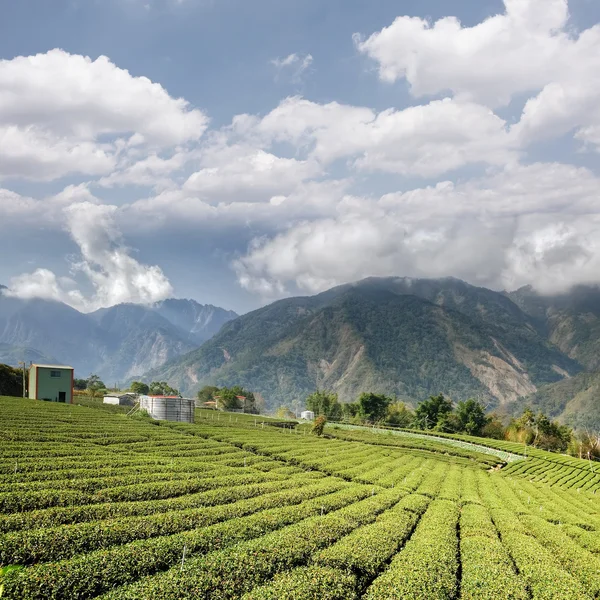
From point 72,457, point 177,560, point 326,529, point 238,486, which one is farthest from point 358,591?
point 72,457

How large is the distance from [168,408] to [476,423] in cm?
10667

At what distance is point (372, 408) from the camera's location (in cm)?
16975

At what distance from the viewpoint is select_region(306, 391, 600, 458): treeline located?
141375 millimetres

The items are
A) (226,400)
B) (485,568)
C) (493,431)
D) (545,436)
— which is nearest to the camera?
(485,568)

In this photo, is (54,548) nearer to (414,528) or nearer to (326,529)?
(326,529)

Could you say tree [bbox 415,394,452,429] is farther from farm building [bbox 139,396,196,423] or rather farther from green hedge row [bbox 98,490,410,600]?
green hedge row [bbox 98,490,410,600]

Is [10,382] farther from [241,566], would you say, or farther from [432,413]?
[432,413]

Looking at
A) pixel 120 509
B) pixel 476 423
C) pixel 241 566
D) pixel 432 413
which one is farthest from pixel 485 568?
pixel 432 413

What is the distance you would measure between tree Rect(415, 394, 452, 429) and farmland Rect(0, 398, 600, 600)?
102 m

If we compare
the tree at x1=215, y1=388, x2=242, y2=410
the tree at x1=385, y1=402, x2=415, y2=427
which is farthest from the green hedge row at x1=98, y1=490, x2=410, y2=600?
the tree at x1=215, y1=388, x2=242, y2=410

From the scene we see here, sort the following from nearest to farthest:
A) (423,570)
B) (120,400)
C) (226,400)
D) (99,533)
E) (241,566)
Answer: (241,566) < (423,570) < (99,533) < (120,400) < (226,400)

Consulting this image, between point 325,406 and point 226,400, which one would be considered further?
point 325,406

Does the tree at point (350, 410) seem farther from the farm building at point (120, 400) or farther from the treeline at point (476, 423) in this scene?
the farm building at point (120, 400)

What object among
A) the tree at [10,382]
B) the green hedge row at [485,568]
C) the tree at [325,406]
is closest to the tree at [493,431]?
the tree at [325,406]
